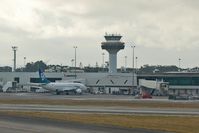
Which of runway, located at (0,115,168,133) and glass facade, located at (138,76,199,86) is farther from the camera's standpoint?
glass facade, located at (138,76,199,86)

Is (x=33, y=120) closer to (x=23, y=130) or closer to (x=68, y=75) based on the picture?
(x=23, y=130)

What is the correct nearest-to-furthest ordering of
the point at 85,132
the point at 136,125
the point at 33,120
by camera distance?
the point at 85,132
the point at 136,125
the point at 33,120

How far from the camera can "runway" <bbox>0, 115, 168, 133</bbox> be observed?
3691cm

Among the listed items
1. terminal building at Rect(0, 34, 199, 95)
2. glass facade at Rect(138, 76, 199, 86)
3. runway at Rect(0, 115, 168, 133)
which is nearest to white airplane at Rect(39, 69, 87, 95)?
terminal building at Rect(0, 34, 199, 95)

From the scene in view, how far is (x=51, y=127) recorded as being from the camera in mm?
39344

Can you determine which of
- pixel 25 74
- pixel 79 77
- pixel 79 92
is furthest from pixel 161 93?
pixel 25 74

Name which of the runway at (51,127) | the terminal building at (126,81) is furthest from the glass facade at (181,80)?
the runway at (51,127)

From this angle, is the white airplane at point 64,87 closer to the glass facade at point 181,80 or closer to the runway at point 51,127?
the glass facade at point 181,80

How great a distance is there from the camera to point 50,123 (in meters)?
42.7

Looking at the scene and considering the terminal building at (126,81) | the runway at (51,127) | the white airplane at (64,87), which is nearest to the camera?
the runway at (51,127)

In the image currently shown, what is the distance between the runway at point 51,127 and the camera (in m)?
36.9

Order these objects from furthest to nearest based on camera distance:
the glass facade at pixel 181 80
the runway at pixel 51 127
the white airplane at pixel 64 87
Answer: the glass facade at pixel 181 80 → the white airplane at pixel 64 87 → the runway at pixel 51 127

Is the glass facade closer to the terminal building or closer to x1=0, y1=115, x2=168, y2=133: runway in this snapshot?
the terminal building

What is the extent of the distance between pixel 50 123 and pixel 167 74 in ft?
476
